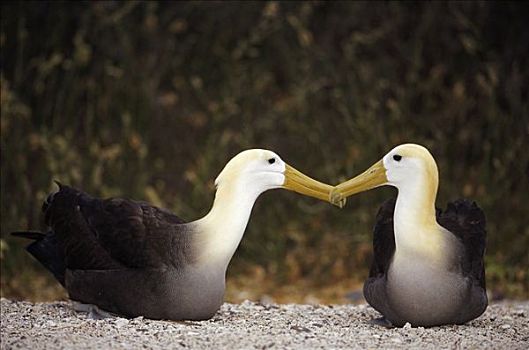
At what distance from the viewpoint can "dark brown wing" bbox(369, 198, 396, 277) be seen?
20.6 ft

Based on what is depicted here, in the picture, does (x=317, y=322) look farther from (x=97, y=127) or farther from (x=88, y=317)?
(x=97, y=127)

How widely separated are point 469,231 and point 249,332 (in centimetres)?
157

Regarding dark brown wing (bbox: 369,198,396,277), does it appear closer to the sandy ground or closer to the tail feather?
the sandy ground

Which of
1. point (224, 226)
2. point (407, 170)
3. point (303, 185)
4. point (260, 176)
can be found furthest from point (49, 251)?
point (407, 170)

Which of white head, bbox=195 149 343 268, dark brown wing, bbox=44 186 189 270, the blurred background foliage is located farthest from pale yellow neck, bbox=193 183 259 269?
the blurred background foliage

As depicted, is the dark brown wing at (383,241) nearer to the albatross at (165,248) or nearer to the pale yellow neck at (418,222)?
the pale yellow neck at (418,222)

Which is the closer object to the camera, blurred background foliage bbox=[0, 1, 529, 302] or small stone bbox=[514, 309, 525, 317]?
small stone bbox=[514, 309, 525, 317]

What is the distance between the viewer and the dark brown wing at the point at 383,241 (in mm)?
6293

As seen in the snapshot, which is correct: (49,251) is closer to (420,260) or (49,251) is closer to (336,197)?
(336,197)

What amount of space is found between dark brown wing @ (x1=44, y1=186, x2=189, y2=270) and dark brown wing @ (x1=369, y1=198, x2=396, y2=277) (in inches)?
45.9

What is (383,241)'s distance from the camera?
21.1 feet

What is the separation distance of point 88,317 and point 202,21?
525 centimetres

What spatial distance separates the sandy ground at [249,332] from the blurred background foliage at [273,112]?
2.18m

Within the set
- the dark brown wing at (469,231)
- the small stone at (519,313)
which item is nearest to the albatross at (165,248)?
the dark brown wing at (469,231)
